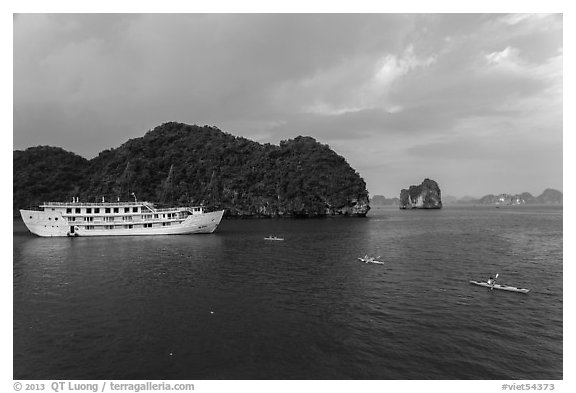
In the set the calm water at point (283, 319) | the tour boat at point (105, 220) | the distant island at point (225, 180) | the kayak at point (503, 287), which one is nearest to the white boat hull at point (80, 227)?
the tour boat at point (105, 220)

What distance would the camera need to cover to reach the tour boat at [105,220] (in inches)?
2928

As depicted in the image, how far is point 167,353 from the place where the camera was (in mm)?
19609

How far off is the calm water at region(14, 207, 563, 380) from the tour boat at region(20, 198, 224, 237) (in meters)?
26.4

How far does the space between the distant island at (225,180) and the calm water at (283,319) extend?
118 meters

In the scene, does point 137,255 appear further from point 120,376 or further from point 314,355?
point 314,355

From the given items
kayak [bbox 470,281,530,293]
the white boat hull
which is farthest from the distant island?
kayak [bbox 470,281,530,293]

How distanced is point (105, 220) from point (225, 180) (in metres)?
101

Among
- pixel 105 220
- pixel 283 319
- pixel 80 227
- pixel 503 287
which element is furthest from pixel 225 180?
pixel 283 319

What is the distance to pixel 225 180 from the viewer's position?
17462 centimetres

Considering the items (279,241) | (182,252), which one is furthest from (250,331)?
(279,241)

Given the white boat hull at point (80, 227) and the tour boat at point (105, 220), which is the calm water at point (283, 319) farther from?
the tour boat at point (105, 220)

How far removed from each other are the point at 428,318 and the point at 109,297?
29.5 m

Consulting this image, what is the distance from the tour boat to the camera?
244 ft

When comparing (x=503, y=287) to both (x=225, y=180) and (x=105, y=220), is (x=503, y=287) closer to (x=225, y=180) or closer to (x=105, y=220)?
(x=105, y=220)
